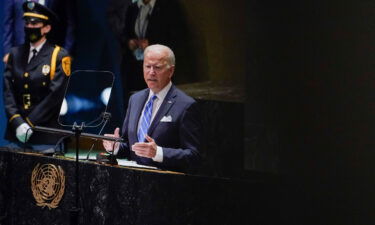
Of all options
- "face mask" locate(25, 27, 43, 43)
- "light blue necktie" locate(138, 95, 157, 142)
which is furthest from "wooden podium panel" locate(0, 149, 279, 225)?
"face mask" locate(25, 27, 43, 43)

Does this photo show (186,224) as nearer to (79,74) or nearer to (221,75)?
(221,75)

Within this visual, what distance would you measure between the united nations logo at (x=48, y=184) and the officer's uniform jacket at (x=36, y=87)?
3.07 feet

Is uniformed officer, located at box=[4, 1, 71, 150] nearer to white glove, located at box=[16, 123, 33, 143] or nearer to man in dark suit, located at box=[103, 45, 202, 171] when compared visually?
white glove, located at box=[16, 123, 33, 143]

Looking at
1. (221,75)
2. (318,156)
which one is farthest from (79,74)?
(318,156)

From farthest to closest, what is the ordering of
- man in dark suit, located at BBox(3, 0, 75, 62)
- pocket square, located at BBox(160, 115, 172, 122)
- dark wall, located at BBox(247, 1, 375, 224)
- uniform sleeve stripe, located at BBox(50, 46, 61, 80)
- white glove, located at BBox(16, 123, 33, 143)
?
man in dark suit, located at BBox(3, 0, 75, 62) → uniform sleeve stripe, located at BBox(50, 46, 61, 80) → white glove, located at BBox(16, 123, 33, 143) → pocket square, located at BBox(160, 115, 172, 122) → dark wall, located at BBox(247, 1, 375, 224)

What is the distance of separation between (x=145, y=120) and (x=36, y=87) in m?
1.56

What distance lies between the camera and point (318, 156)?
5.20 meters

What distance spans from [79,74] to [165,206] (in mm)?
1790

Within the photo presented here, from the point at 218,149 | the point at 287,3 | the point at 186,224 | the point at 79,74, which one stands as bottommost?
the point at 186,224

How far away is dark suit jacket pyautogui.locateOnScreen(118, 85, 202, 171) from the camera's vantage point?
18.6ft

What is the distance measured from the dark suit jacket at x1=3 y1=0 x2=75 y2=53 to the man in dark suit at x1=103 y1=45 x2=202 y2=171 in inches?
63.4

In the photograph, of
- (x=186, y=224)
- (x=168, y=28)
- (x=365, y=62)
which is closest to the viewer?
(x=365, y=62)

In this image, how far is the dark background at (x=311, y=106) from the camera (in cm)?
508

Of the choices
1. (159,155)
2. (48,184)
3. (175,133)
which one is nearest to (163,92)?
(175,133)
